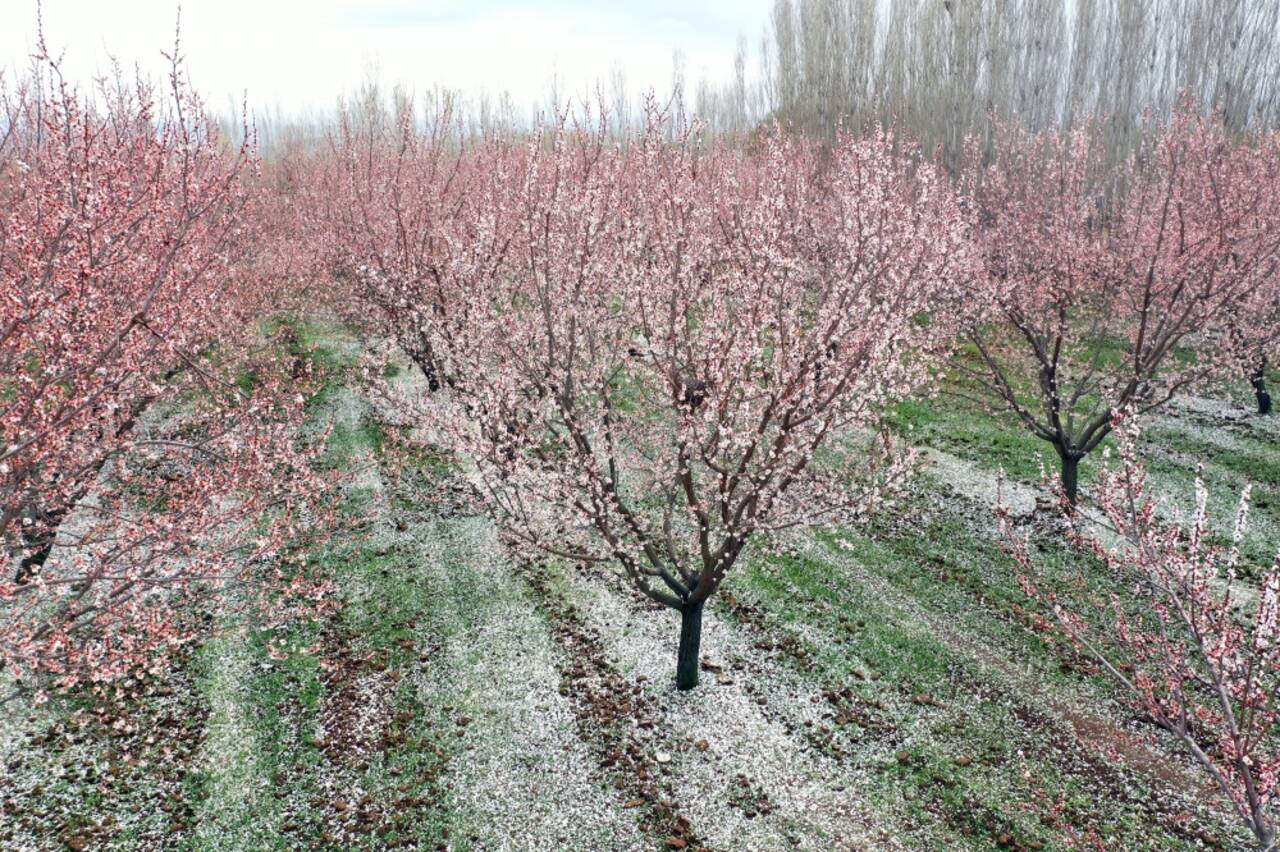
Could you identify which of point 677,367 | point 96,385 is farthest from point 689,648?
point 96,385

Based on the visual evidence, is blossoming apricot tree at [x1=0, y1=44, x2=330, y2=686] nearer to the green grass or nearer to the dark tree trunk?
the green grass

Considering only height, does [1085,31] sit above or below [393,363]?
above

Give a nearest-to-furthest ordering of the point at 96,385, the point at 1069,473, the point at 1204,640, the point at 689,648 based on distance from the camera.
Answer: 1. the point at 1204,640
2. the point at 96,385
3. the point at 689,648
4. the point at 1069,473

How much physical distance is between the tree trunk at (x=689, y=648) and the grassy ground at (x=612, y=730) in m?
0.33

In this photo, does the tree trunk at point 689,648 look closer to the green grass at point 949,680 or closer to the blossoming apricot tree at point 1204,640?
the green grass at point 949,680

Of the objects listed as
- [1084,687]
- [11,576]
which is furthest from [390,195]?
[1084,687]

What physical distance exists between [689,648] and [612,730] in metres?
1.91

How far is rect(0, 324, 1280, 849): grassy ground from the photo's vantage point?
10.1 m

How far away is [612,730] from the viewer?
12016 mm

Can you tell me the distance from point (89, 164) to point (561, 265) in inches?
274

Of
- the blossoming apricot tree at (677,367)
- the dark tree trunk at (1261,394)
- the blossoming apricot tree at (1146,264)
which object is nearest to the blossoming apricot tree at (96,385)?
the blossoming apricot tree at (677,367)

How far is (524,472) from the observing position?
37.9 ft

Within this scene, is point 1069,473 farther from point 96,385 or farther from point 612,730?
point 96,385

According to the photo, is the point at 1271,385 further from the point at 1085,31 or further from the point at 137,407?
the point at 137,407
